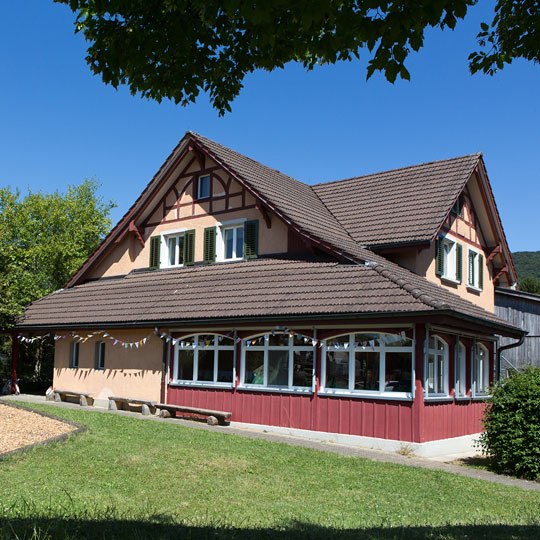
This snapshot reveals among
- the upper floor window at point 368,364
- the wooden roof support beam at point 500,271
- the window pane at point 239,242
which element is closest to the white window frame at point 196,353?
the upper floor window at point 368,364

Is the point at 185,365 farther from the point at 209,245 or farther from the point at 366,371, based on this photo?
the point at 366,371

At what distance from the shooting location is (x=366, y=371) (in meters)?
15.7

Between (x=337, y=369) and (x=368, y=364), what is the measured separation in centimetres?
87

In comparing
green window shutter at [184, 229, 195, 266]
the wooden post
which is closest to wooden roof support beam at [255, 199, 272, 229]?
green window shutter at [184, 229, 195, 266]

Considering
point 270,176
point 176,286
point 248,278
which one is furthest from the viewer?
point 270,176

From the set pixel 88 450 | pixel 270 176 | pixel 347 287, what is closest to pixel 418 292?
pixel 347 287

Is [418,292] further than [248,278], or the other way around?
[248,278]

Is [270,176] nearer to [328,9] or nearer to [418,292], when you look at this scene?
[418,292]

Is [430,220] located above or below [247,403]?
above

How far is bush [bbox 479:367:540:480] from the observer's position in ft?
42.0

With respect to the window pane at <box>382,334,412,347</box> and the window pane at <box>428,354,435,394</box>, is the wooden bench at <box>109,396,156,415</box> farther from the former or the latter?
the window pane at <box>428,354,435,394</box>

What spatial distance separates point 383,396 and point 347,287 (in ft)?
9.24

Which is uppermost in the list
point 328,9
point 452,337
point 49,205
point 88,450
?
point 49,205

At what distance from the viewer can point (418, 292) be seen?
584 inches
